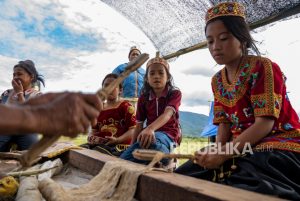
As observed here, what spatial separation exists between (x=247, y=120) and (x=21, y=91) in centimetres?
255

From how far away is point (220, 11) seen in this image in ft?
6.20

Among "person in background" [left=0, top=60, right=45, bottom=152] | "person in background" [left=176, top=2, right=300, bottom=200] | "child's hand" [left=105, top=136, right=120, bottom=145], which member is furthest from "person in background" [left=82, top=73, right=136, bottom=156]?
"person in background" [left=176, top=2, right=300, bottom=200]

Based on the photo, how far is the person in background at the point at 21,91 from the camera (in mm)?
3430

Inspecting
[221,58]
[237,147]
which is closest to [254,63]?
[221,58]

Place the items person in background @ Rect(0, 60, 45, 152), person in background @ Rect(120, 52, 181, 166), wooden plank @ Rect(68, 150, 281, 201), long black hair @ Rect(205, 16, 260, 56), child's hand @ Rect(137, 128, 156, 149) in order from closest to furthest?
wooden plank @ Rect(68, 150, 281, 201)
long black hair @ Rect(205, 16, 260, 56)
child's hand @ Rect(137, 128, 156, 149)
person in background @ Rect(120, 52, 181, 166)
person in background @ Rect(0, 60, 45, 152)

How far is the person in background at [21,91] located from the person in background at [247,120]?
2.17 m

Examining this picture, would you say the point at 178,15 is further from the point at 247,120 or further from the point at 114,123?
the point at 247,120

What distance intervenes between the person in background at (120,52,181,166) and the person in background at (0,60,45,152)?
1195 mm

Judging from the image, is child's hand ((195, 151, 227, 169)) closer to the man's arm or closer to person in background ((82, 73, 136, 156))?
the man's arm

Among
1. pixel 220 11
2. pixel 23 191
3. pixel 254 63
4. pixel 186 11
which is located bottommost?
pixel 23 191

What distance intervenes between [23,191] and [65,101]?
1.07 metres

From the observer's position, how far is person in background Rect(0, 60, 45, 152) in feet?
11.3

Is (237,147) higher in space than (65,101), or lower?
lower

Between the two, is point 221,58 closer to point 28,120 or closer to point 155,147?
point 155,147
